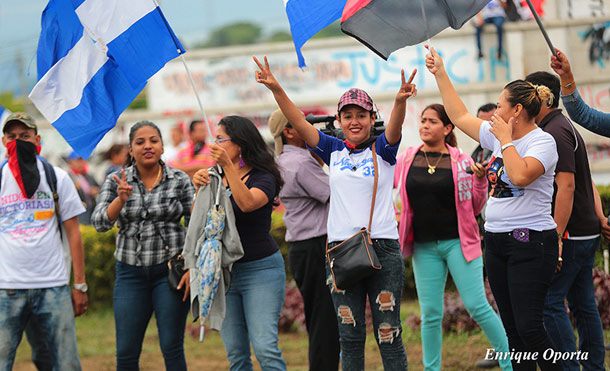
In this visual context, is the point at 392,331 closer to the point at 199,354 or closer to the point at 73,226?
the point at 73,226

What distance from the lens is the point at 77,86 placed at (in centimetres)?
537

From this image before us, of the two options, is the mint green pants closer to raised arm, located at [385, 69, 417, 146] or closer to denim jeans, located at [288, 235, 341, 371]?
denim jeans, located at [288, 235, 341, 371]

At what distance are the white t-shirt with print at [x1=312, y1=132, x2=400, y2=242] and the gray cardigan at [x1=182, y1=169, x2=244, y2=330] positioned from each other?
67 centimetres

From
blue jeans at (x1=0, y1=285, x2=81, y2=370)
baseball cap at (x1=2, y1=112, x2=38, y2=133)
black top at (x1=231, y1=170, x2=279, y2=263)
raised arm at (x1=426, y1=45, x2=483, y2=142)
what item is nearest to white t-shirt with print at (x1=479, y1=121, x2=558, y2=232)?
raised arm at (x1=426, y1=45, x2=483, y2=142)

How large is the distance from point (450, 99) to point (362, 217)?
0.90 meters

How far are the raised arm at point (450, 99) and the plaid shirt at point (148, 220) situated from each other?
206cm

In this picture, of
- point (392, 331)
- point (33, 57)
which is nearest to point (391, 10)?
point (392, 331)

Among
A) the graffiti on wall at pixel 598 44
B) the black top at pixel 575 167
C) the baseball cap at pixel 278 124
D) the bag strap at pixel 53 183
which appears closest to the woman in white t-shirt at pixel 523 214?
the black top at pixel 575 167

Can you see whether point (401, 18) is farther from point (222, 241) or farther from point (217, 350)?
point (217, 350)

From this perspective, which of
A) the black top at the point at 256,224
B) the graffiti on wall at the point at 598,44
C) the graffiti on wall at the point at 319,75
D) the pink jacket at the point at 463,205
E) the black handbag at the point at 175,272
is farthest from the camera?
the graffiti on wall at the point at 319,75

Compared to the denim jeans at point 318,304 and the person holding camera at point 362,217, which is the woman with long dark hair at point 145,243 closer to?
the denim jeans at point 318,304

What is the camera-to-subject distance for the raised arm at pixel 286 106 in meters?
4.57

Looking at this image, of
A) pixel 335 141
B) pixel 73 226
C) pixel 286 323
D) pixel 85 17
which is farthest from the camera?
pixel 286 323

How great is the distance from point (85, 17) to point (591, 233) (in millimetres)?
3785
